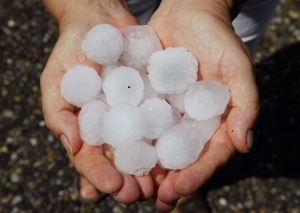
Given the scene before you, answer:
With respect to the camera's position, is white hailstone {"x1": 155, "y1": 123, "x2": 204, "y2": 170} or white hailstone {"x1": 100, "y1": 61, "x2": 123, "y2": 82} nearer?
white hailstone {"x1": 155, "y1": 123, "x2": 204, "y2": 170}

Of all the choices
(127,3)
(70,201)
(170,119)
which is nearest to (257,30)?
(127,3)

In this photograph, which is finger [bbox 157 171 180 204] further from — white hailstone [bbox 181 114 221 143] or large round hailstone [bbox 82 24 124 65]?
large round hailstone [bbox 82 24 124 65]

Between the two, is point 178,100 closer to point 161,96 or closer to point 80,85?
point 161,96

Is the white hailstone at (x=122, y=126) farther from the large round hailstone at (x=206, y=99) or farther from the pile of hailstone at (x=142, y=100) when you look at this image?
the large round hailstone at (x=206, y=99)

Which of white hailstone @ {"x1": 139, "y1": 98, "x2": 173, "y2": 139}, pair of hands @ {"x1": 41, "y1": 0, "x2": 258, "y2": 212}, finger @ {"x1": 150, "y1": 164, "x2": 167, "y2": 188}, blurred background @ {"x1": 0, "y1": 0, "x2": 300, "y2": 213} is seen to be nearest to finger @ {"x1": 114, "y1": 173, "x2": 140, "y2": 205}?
pair of hands @ {"x1": 41, "y1": 0, "x2": 258, "y2": 212}

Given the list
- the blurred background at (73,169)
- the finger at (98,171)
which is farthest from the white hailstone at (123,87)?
the blurred background at (73,169)

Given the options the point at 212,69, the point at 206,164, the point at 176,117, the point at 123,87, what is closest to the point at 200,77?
the point at 212,69

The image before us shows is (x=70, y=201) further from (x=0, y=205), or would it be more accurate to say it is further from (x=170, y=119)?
(x=170, y=119)
